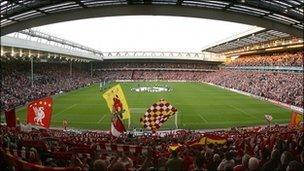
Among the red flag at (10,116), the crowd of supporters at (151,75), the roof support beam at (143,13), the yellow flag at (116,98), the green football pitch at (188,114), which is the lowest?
the green football pitch at (188,114)

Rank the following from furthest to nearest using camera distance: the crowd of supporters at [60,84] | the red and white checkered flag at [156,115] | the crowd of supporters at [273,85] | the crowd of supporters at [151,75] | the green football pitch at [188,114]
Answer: the crowd of supporters at [151,75] → the crowd of supporters at [273,85] → the crowd of supporters at [60,84] → the green football pitch at [188,114] → the red and white checkered flag at [156,115]

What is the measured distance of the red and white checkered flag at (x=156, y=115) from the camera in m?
20.0

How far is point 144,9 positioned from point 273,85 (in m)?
42.3

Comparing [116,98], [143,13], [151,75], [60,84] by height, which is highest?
[143,13]

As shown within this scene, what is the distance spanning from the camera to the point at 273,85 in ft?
191

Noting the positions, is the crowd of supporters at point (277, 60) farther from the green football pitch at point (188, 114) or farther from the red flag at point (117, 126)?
the red flag at point (117, 126)

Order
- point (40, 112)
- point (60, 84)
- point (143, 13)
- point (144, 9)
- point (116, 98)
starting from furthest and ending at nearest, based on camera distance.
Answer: point (60, 84), point (143, 13), point (144, 9), point (116, 98), point (40, 112)

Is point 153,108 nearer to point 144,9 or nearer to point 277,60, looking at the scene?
point 144,9

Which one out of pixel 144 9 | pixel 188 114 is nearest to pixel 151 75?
pixel 188 114

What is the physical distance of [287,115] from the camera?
Answer: 1559 inches

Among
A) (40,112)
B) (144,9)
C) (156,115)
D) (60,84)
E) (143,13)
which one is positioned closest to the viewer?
(40,112)

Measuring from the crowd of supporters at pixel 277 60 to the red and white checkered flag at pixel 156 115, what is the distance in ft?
139

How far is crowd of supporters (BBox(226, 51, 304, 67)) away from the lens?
201 ft

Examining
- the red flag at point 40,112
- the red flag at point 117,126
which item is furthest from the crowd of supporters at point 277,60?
the red flag at point 40,112
